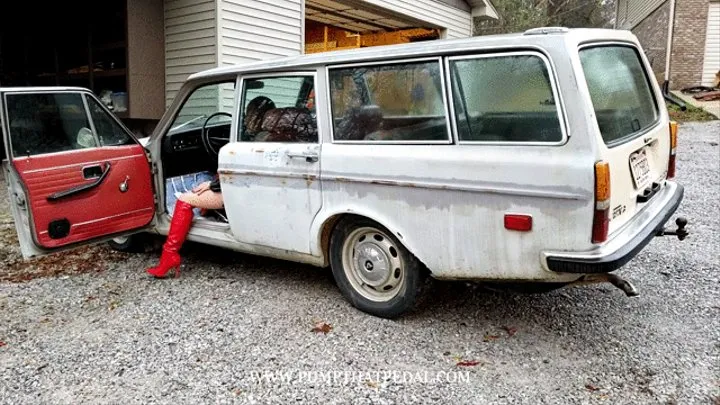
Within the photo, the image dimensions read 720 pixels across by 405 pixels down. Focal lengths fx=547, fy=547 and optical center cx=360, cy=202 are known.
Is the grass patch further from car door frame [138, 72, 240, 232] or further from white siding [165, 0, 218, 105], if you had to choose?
car door frame [138, 72, 240, 232]

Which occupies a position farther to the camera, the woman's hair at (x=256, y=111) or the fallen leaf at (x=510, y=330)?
the woman's hair at (x=256, y=111)

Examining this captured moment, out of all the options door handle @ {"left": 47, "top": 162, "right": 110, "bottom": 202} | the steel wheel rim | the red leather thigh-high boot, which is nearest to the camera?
the steel wheel rim

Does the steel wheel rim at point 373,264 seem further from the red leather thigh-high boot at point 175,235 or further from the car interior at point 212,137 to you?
the red leather thigh-high boot at point 175,235

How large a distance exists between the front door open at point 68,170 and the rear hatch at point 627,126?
326 centimetres

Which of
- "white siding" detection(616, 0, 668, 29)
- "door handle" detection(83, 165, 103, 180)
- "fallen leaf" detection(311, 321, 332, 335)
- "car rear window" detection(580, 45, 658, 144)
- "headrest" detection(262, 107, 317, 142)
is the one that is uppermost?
"white siding" detection(616, 0, 668, 29)

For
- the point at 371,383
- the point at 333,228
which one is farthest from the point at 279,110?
the point at 371,383

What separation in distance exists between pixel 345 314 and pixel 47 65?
31.7 ft

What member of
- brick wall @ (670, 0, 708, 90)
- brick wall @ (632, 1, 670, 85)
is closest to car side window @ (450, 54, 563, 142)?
brick wall @ (632, 1, 670, 85)

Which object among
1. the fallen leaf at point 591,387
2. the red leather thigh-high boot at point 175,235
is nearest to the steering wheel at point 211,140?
the red leather thigh-high boot at point 175,235

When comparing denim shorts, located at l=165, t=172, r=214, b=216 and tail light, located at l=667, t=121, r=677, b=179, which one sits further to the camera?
denim shorts, located at l=165, t=172, r=214, b=216

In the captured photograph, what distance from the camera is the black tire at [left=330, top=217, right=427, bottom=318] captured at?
10.7 feet

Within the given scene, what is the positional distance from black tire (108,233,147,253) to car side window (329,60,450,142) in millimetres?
2422

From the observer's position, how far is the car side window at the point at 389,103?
307cm

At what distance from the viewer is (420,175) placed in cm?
304
